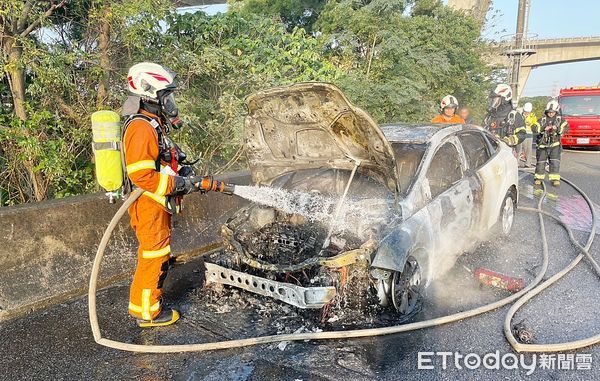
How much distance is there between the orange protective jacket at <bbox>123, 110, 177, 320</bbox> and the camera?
3.16m

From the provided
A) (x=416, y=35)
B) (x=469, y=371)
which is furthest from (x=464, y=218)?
(x=416, y=35)

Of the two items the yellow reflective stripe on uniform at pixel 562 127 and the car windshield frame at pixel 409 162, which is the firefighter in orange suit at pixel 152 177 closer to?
the car windshield frame at pixel 409 162

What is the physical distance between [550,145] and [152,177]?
812cm

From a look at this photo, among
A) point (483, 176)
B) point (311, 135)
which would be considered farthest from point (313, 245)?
point (483, 176)

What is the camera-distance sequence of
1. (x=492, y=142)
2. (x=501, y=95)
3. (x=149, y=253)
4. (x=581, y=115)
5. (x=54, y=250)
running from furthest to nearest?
(x=581, y=115), (x=501, y=95), (x=492, y=142), (x=54, y=250), (x=149, y=253)

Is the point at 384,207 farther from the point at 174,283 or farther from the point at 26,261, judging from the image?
the point at 26,261

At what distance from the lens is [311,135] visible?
13.2 ft

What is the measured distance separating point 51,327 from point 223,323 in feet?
4.66

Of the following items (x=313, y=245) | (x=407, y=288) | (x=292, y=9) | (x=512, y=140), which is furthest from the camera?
(x=292, y=9)

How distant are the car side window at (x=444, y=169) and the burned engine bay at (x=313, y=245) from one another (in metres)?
0.61

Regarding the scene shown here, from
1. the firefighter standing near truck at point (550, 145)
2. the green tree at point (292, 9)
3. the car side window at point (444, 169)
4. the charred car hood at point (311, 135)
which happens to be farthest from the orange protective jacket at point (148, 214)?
the green tree at point (292, 9)

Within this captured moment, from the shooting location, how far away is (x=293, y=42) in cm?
889

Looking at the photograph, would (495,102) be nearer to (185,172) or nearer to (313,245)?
(313,245)

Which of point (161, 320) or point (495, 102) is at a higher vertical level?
point (495, 102)
